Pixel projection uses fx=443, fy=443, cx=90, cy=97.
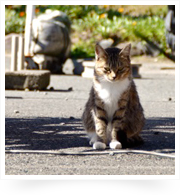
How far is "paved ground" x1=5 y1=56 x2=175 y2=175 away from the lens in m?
4.17

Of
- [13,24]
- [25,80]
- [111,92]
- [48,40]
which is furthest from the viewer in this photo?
[13,24]

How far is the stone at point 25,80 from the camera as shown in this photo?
10328 millimetres

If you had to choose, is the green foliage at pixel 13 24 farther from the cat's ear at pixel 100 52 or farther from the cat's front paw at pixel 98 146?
the cat's front paw at pixel 98 146

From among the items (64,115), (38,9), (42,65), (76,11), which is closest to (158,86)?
(42,65)

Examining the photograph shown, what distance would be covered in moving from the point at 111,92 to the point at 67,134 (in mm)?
1120

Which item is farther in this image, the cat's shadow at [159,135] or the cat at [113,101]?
the cat's shadow at [159,135]

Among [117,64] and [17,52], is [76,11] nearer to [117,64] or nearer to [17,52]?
[17,52]

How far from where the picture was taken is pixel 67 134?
18.9 ft

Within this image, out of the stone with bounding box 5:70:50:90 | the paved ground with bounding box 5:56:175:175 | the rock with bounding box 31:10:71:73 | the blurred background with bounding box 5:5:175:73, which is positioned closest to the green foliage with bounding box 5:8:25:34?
the blurred background with bounding box 5:5:175:73

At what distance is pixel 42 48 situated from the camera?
1409 centimetres

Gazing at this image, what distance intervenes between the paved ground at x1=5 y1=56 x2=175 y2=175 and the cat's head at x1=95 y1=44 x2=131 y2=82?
850 mm

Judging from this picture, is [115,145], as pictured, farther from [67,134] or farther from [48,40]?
[48,40]

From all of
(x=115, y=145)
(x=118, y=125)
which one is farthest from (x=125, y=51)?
(x=115, y=145)

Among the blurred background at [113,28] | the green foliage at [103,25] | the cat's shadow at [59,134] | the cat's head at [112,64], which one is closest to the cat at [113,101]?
the cat's head at [112,64]
